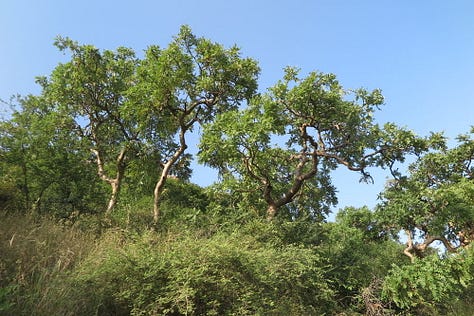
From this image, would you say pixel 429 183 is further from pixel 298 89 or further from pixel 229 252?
pixel 229 252

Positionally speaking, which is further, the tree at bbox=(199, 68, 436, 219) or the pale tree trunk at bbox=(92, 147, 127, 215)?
the pale tree trunk at bbox=(92, 147, 127, 215)

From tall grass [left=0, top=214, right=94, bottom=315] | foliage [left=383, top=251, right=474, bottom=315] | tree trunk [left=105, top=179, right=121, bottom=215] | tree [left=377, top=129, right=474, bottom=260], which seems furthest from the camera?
tree trunk [left=105, top=179, right=121, bottom=215]

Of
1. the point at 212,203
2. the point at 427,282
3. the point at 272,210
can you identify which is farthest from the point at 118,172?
the point at 427,282

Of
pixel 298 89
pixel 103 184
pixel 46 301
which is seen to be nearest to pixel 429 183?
pixel 298 89

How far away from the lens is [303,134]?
12.6 m

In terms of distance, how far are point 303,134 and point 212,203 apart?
156 inches

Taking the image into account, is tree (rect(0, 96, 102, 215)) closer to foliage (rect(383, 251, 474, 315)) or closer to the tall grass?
the tall grass

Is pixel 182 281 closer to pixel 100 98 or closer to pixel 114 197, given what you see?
pixel 114 197

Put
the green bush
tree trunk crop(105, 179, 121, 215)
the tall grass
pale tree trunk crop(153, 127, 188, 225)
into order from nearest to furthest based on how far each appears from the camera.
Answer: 1. the tall grass
2. the green bush
3. pale tree trunk crop(153, 127, 188, 225)
4. tree trunk crop(105, 179, 121, 215)

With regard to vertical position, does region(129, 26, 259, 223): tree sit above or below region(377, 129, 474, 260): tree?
above

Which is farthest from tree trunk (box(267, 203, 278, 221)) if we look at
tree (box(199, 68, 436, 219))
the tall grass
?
the tall grass

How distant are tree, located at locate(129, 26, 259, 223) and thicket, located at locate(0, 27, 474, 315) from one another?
0.18 feet

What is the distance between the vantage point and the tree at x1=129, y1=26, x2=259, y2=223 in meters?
14.3

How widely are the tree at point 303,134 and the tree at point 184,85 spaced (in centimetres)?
302
